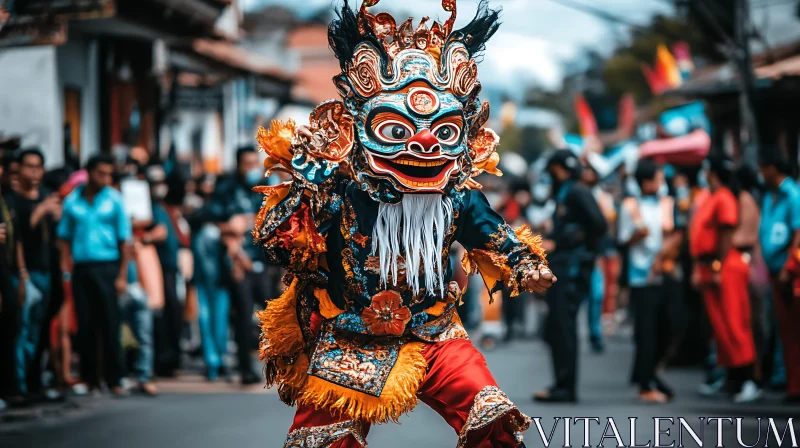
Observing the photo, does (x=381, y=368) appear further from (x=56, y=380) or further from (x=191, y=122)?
(x=191, y=122)

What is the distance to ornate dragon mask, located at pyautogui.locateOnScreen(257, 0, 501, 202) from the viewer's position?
513 cm

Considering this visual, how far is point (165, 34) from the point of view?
57.7ft

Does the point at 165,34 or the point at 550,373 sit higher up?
the point at 165,34

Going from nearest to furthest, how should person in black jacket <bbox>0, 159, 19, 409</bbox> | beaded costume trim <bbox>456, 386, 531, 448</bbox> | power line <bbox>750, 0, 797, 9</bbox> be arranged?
beaded costume trim <bbox>456, 386, 531, 448</bbox>, person in black jacket <bbox>0, 159, 19, 409</bbox>, power line <bbox>750, 0, 797, 9</bbox>

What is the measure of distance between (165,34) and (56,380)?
8446 mm

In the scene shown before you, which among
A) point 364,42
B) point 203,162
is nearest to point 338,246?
point 364,42

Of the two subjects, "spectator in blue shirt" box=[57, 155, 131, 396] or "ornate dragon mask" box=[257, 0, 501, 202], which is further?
"spectator in blue shirt" box=[57, 155, 131, 396]

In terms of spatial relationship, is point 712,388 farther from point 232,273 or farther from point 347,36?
point 347,36

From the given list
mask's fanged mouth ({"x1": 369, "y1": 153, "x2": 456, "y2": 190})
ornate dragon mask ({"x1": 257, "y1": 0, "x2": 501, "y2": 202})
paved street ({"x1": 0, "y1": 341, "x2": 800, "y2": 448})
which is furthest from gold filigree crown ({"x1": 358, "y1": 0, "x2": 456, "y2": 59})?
paved street ({"x1": 0, "y1": 341, "x2": 800, "y2": 448})

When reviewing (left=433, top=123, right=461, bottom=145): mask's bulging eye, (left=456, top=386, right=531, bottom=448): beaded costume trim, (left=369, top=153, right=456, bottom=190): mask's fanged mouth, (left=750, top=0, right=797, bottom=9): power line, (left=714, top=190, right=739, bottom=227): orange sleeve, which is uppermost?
(left=750, top=0, right=797, bottom=9): power line

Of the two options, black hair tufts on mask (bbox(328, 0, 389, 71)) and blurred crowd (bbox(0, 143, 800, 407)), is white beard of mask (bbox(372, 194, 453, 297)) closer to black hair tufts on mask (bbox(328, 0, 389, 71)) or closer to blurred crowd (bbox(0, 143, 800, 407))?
black hair tufts on mask (bbox(328, 0, 389, 71))

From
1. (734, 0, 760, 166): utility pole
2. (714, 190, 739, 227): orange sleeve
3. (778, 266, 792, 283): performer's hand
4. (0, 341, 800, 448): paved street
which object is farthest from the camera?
(734, 0, 760, 166): utility pole

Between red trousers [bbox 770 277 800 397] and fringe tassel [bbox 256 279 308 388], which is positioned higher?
fringe tassel [bbox 256 279 308 388]

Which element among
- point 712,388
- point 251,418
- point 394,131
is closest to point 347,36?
point 394,131
